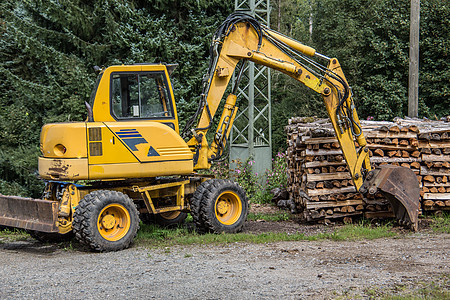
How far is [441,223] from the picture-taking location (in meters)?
10.6

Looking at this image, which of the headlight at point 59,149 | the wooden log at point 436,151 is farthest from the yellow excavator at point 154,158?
the wooden log at point 436,151

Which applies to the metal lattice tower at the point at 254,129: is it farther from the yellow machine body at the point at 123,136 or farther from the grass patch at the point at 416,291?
the grass patch at the point at 416,291

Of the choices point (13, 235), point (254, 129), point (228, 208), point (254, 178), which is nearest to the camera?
point (228, 208)

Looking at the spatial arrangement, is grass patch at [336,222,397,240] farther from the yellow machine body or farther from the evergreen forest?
the evergreen forest

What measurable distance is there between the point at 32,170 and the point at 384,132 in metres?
10.8

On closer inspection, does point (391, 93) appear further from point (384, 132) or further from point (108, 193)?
point (108, 193)

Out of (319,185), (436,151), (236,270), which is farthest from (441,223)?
(236,270)

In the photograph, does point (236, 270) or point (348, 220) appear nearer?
point (236, 270)

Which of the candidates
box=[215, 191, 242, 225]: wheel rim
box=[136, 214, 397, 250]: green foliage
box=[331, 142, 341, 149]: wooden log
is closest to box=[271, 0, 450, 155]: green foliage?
box=[331, 142, 341, 149]: wooden log

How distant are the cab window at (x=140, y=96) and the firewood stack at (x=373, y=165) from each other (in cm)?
313

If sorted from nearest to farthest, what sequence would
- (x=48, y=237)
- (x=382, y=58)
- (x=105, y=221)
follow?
(x=105, y=221) → (x=48, y=237) → (x=382, y=58)

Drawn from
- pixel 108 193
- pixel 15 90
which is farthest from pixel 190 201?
pixel 15 90

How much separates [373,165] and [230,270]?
489 cm

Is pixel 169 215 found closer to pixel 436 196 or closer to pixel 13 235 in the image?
pixel 13 235
